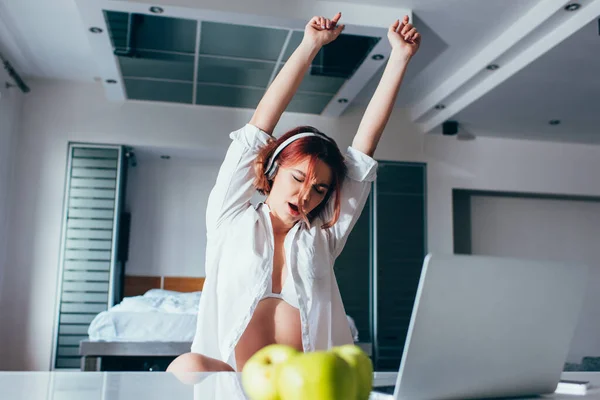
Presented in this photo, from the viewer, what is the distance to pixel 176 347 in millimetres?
4215

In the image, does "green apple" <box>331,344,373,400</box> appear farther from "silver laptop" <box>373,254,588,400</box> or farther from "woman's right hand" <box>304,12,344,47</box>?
"woman's right hand" <box>304,12,344,47</box>

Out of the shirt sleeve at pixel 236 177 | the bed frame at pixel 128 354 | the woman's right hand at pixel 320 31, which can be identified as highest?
the woman's right hand at pixel 320 31

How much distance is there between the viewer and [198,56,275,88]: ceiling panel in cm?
432

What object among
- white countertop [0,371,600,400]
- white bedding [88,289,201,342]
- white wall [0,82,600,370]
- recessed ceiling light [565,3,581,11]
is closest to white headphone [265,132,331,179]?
white countertop [0,371,600,400]

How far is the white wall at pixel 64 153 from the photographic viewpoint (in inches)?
203

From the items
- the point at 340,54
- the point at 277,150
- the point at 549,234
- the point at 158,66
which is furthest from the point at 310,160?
the point at 549,234

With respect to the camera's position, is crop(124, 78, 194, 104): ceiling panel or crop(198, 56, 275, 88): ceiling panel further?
crop(124, 78, 194, 104): ceiling panel

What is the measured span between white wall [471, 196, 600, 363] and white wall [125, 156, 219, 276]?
2.83 m

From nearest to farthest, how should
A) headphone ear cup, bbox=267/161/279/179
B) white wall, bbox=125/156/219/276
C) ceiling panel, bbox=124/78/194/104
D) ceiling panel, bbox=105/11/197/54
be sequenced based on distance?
headphone ear cup, bbox=267/161/279/179 → ceiling panel, bbox=105/11/197/54 → ceiling panel, bbox=124/78/194/104 → white wall, bbox=125/156/219/276

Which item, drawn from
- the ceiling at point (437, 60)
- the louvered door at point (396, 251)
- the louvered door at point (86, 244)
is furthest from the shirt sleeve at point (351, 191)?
the louvered door at point (396, 251)

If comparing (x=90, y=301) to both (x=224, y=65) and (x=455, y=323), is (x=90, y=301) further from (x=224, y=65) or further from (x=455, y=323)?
(x=455, y=323)

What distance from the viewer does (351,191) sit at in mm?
1599

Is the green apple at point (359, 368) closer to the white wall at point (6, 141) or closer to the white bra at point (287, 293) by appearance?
the white bra at point (287, 293)

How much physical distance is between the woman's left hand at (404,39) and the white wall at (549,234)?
5128 mm
